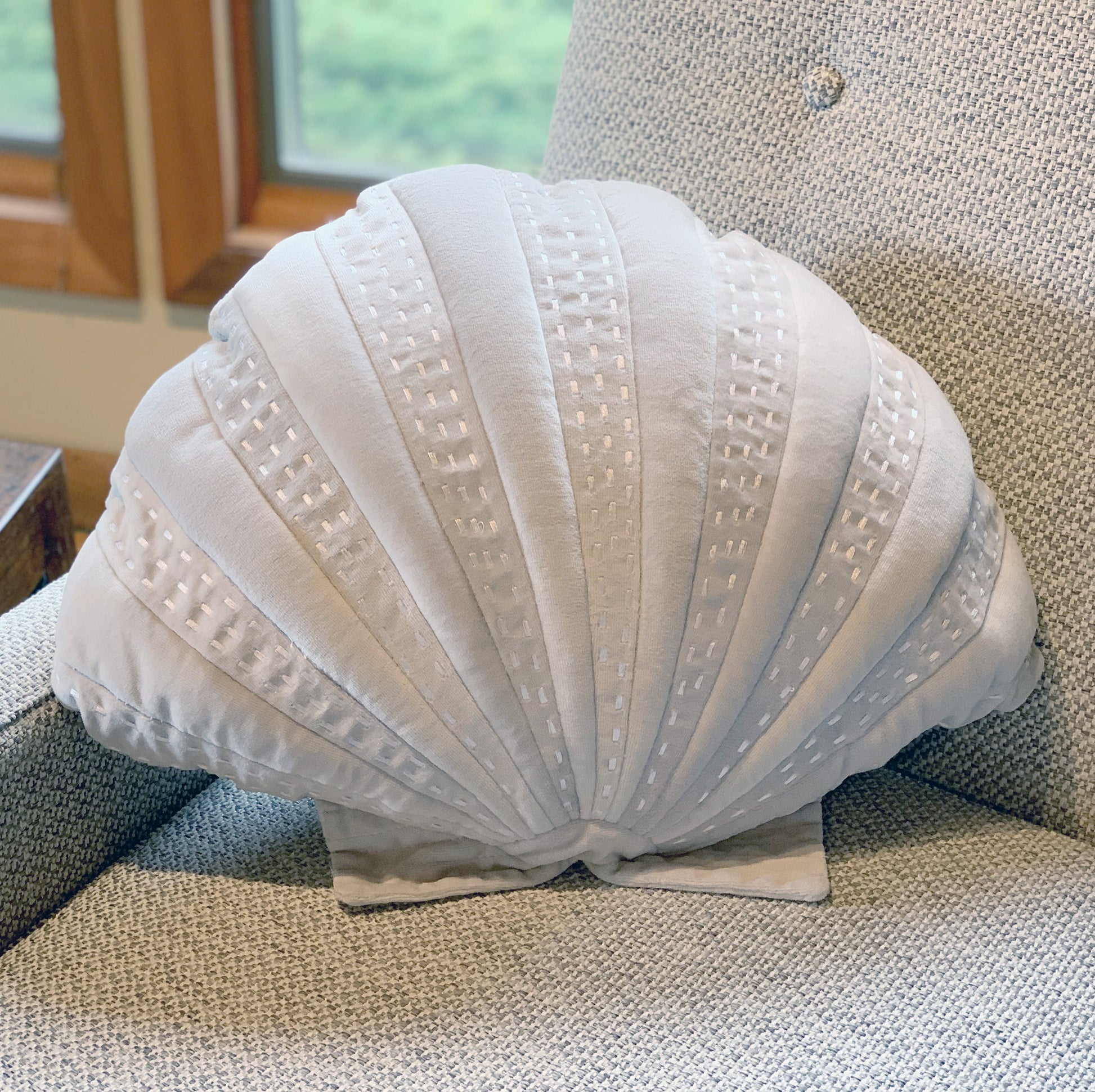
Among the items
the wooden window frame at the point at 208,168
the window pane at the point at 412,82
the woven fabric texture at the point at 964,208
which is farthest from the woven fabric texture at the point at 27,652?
the window pane at the point at 412,82

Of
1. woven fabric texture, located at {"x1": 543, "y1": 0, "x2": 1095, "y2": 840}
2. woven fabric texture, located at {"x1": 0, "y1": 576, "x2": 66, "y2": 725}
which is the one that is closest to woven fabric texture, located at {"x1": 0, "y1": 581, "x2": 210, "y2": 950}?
woven fabric texture, located at {"x1": 0, "y1": 576, "x2": 66, "y2": 725}

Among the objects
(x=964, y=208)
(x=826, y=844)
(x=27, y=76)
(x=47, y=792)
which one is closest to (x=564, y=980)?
(x=826, y=844)

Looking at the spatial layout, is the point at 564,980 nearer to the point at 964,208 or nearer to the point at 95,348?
the point at 964,208

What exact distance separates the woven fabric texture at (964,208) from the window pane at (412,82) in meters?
0.62

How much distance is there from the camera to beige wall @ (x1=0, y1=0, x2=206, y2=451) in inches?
53.5

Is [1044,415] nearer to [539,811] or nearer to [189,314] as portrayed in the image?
[539,811]

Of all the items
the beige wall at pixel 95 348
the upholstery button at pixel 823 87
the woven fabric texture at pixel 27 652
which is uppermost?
the upholstery button at pixel 823 87

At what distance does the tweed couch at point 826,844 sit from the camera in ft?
1.82

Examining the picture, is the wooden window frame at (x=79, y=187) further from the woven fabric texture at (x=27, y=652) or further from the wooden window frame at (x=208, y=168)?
the woven fabric texture at (x=27, y=652)

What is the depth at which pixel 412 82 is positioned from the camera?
1.37 m

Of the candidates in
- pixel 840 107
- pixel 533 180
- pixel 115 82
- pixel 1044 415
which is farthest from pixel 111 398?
pixel 1044 415

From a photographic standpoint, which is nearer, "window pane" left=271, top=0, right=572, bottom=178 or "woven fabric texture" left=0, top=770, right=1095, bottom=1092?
"woven fabric texture" left=0, top=770, right=1095, bottom=1092

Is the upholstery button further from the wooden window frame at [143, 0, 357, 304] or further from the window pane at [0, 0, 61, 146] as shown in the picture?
the window pane at [0, 0, 61, 146]

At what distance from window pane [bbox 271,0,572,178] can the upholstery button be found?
2.16ft
